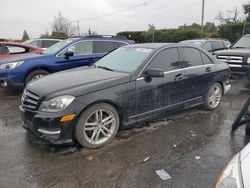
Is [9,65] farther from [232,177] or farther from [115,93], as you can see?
[232,177]

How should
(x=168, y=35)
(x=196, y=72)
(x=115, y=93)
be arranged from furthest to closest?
(x=168, y=35), (x=196, y=72), (x=115, y=93)

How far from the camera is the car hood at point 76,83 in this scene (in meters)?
3.47

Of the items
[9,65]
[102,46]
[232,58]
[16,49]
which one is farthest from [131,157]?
[16,49]

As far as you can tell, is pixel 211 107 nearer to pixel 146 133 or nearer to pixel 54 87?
pixel 146 133

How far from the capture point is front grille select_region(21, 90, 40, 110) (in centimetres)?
352

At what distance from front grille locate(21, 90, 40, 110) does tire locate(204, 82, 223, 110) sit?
3621 millimetres

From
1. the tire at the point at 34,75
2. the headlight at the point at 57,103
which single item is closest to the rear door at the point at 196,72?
the headlight at the point at 57,103

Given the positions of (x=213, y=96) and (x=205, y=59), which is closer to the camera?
(x=205, y=59)

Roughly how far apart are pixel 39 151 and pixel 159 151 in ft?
6.04

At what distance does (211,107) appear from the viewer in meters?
5.57

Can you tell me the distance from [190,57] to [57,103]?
3015mm

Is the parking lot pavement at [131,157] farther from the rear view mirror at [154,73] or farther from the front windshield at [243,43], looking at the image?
the front windshield at [243,43]

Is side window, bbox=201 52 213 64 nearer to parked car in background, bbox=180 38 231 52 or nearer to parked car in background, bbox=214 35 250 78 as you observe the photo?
parked car in background, bbox=214 35 250 78

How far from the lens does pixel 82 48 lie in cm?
752
